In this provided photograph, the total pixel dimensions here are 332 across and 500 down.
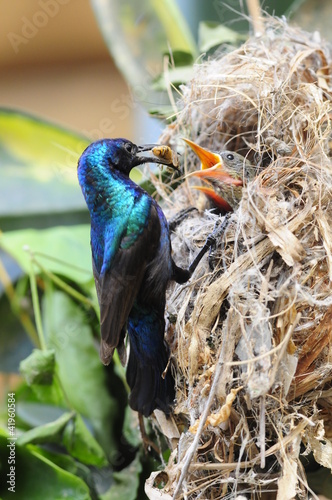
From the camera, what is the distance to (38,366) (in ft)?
5.84

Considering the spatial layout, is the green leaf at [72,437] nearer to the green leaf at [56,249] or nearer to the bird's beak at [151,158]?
the green leaf at [56,249]

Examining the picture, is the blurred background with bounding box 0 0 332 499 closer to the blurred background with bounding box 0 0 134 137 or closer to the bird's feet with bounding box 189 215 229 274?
the bird's feet with bounding box 189 215 229 274

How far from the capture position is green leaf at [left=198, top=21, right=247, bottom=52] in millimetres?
2115

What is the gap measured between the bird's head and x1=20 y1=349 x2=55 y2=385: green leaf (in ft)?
1.61

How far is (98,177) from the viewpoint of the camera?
1610 mm

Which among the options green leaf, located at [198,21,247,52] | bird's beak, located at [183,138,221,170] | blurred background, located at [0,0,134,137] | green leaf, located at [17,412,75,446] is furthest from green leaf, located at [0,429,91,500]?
blurred background, located at [0,0,134,137]

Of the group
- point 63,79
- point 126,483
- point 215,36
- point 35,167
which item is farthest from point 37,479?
point 63,79

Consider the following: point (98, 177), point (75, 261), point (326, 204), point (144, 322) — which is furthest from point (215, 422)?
point (75, 261)

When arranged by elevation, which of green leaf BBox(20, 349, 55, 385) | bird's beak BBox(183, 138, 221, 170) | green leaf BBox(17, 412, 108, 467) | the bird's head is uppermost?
the bird's head

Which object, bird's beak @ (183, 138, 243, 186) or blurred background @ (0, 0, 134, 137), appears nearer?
bird's beak @ (183, 138, 243, 186)

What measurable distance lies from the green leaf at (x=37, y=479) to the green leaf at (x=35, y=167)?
76cm

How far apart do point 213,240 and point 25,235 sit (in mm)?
728

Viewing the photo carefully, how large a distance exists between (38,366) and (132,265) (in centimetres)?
43

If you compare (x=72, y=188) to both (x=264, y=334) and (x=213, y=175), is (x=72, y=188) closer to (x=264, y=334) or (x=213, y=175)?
(x=213, y=175)
